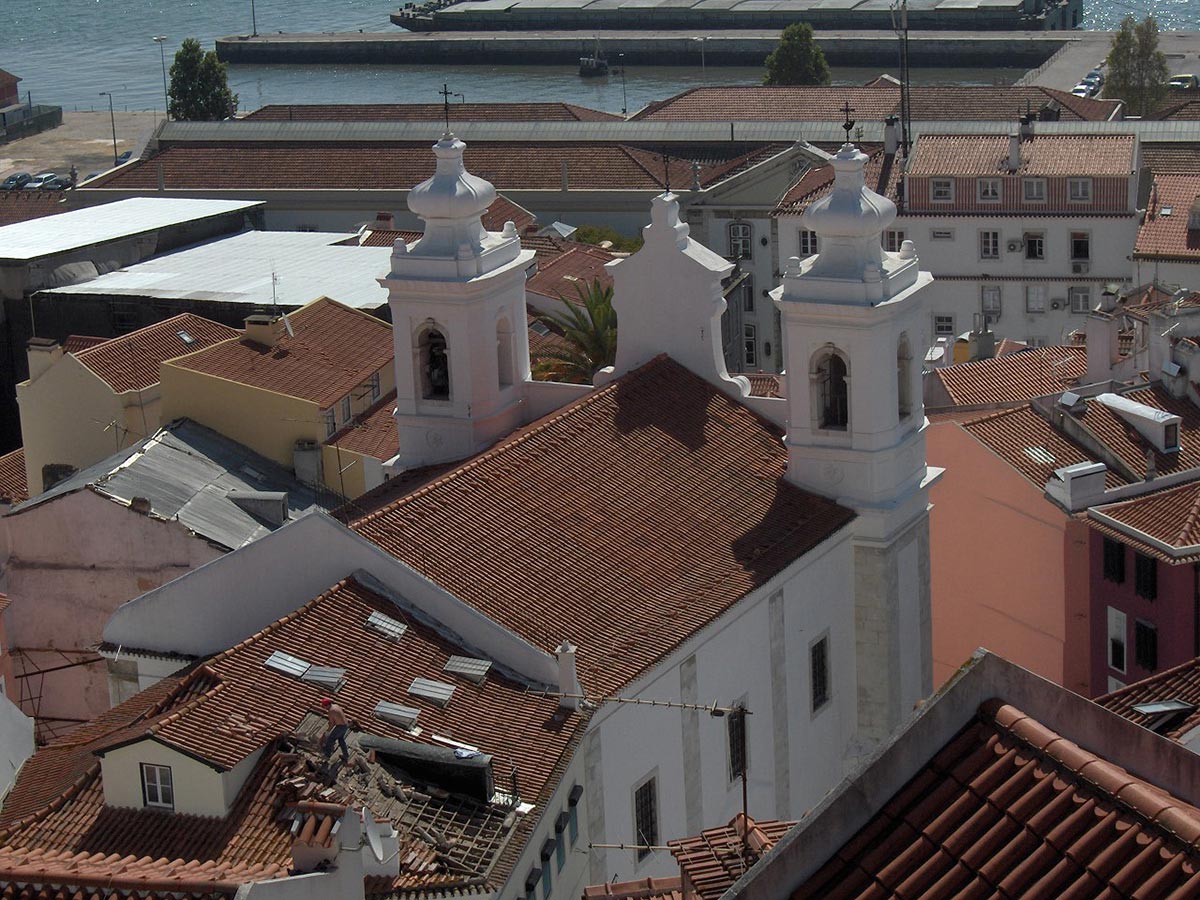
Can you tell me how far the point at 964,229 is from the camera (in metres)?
59.5

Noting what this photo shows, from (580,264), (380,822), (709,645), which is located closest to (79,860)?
(380,822)

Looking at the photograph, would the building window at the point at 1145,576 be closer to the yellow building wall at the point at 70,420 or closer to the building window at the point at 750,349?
the yellow building wall at the point at 70,420

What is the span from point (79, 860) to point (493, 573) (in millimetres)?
7538

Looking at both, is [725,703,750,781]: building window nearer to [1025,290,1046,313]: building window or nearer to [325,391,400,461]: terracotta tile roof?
[325,391,400,461]: terracotta tile roof

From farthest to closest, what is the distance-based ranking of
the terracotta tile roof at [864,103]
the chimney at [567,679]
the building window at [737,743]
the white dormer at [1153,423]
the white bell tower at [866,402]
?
the terracotta tile roof at [864,103], the white dormer at [1153,423], the white bell tower at [866,402], the building window at [737,743], the chimney at [567,679]

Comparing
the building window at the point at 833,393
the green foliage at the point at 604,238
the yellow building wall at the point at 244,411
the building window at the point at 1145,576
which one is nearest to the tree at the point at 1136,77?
the green foliage at the point at 604,238

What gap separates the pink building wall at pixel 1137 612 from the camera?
33344 millimetres

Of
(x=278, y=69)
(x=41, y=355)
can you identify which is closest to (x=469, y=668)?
(x=41, y=355)

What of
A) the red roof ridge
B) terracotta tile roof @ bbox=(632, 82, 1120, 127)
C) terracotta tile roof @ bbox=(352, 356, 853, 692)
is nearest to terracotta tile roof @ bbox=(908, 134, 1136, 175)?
terracotta tile roof @ bbox=(632, 82, 1120, 127)

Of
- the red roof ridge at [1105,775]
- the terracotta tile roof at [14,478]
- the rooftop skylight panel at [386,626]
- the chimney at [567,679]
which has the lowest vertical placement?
the terracotta tile roof at [14,478]

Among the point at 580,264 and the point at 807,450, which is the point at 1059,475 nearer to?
the point at 807,450

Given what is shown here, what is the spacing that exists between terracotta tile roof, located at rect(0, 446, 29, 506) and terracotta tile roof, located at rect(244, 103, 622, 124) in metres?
35.1

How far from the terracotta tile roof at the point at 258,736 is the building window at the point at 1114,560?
13.8 m

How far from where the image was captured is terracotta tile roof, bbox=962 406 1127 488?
36156 millimetres
